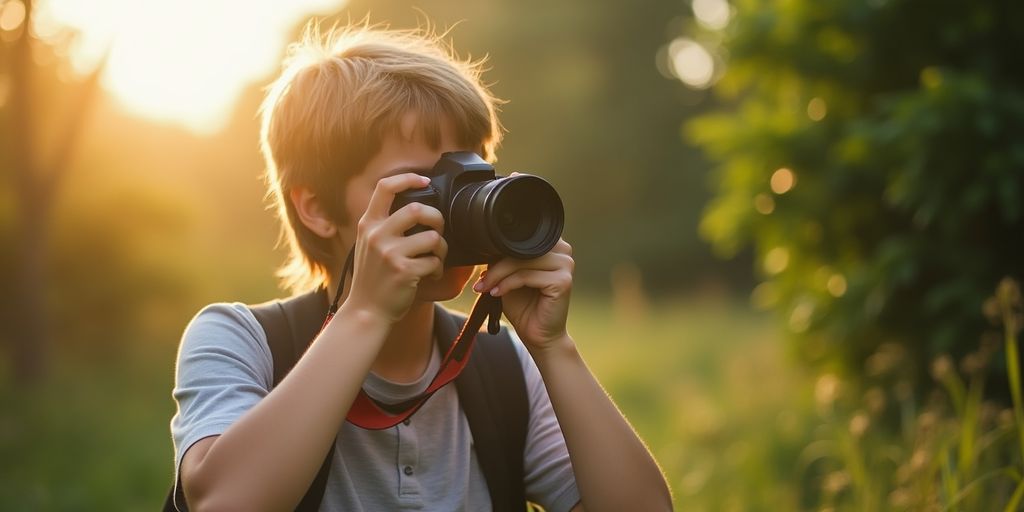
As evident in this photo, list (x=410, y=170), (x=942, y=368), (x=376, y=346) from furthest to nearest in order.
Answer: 1. (x=942, y=368)
2. (x=410, y=170)
3. (x=376, y=346)

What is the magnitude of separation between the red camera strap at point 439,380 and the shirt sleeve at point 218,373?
178 millimetres

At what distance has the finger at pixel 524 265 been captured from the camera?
1.64 m

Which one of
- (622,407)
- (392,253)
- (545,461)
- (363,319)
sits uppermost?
(392,253)

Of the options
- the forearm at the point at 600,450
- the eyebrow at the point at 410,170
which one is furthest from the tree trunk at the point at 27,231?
the forearm at the point at 600,450

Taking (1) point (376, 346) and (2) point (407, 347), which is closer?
(1) point (376, 346)

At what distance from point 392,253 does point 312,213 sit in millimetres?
433

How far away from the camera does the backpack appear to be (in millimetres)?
1711

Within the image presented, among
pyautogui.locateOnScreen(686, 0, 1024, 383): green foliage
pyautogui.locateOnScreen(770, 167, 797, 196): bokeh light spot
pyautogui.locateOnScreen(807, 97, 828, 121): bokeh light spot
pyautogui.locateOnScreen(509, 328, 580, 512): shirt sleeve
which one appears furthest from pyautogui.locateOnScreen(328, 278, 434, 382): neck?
pyautogui.locateOnScreen(807, 97, 828, 121): bokeh light spot

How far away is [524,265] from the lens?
5.37ft

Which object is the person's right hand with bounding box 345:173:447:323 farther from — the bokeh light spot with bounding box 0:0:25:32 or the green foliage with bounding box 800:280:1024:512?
the bokeh light spot with bounding box 0:0:25:32

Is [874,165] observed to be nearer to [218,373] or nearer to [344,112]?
[344,112]

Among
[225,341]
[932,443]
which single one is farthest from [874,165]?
[225,341]

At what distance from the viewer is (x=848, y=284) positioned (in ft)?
12.8

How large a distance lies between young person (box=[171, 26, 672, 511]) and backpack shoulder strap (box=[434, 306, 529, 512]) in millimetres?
37
